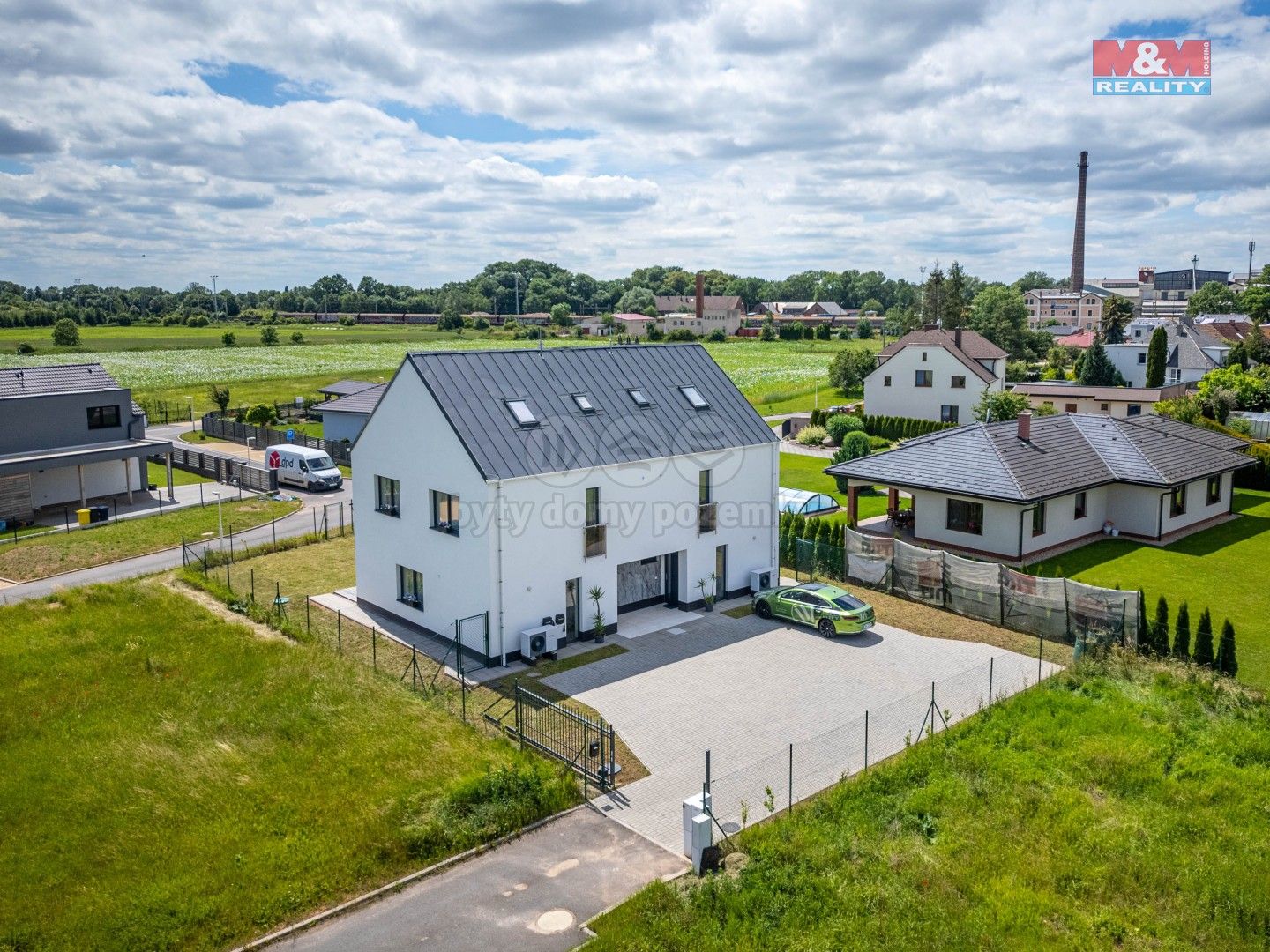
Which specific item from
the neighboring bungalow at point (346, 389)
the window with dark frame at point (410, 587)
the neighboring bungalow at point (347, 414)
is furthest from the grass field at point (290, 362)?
the window with dark frame at point (410, 587)

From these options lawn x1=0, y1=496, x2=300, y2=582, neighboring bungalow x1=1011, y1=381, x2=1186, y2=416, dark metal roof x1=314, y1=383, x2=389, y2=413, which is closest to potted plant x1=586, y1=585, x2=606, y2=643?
lawn x1=0, y1=496, x2=300, y2=582

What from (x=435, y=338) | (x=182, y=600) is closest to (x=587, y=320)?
(x=435, y=338)

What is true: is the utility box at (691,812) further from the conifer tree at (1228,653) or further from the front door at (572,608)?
the conifer tree at (1228,653)

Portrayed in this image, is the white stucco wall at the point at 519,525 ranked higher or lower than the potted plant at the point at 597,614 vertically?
higher

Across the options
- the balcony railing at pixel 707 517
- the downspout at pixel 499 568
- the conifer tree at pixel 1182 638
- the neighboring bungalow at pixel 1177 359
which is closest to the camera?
the conifer tree at pixel 1182 638

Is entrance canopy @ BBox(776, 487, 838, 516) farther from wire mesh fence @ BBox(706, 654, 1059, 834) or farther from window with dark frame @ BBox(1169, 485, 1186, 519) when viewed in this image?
wire mesh fence @ BBox(706, 654, 1059, 834)

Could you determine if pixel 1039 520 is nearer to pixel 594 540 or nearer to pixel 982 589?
pixel 982 589

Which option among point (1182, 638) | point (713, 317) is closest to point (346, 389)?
point (1182, 638)
